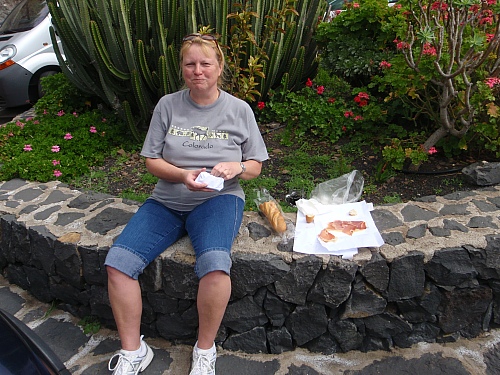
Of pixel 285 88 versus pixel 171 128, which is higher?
pixel 171 128

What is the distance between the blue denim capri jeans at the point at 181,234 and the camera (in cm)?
218

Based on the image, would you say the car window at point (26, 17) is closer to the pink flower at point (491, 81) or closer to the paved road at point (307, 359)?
the paved road at point (307, 359)

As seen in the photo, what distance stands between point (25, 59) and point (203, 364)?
5.45m

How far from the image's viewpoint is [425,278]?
7.72ft

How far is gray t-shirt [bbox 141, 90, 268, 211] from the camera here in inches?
94.8

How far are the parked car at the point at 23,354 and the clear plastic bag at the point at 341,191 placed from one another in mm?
1728

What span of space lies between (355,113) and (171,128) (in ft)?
6.60

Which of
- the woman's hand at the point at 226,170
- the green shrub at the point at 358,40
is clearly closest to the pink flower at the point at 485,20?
the green shrub at the point at 358,40

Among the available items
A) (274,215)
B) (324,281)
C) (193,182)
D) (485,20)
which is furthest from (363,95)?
(193,182)

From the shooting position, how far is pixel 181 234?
2457mm

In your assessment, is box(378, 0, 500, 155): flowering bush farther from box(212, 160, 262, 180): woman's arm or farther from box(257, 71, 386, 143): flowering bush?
box(212, 160, 262, 180): woman's arm

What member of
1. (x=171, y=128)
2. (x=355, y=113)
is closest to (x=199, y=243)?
(x=171, y=128)

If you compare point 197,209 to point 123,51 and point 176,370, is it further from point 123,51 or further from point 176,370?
point 123,51

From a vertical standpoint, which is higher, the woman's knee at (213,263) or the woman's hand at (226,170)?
the woman's hand at (226,170)
